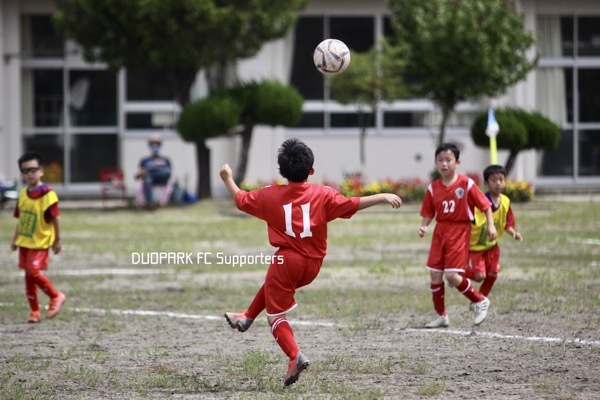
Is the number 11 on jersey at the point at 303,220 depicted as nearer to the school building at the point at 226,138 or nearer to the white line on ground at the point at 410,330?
the white line on ground at the point at 410,330

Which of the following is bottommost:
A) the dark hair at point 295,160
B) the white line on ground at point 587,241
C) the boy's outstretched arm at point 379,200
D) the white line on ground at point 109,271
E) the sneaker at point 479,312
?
the white line on ground at point 109,271

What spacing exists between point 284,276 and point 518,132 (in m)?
20.7

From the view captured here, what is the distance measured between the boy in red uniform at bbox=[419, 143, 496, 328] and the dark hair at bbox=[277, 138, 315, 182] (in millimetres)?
2688

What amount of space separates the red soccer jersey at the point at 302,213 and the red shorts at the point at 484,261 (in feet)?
11.4

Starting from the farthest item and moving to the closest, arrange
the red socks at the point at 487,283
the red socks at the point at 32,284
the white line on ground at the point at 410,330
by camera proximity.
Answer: the red socks at the point at 32,284 → the red socks at the point at 487,283 → the white line on ground at the point at 410,330

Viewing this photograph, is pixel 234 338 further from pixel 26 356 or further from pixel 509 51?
pixel 509 51

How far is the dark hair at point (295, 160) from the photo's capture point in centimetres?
790

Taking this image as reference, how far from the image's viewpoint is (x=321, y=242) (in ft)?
26.4

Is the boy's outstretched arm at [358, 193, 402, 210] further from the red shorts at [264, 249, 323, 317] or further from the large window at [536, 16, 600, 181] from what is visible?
the large window at [536, 16, 600, 181]

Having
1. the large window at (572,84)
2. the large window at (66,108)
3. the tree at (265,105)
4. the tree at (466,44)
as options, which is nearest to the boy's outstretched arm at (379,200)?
the tree at (466,44)

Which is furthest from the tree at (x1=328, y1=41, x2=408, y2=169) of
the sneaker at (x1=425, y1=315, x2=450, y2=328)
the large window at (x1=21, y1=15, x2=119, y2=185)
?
the sneaker at (x1=425, y1=315, x2=450, y2=328)

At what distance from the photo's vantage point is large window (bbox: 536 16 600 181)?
112 feet

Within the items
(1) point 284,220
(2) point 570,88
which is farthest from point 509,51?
(1) point 284,220

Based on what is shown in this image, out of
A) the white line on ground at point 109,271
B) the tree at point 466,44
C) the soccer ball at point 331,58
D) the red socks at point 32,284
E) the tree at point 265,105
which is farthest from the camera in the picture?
the tree at point 265,105
